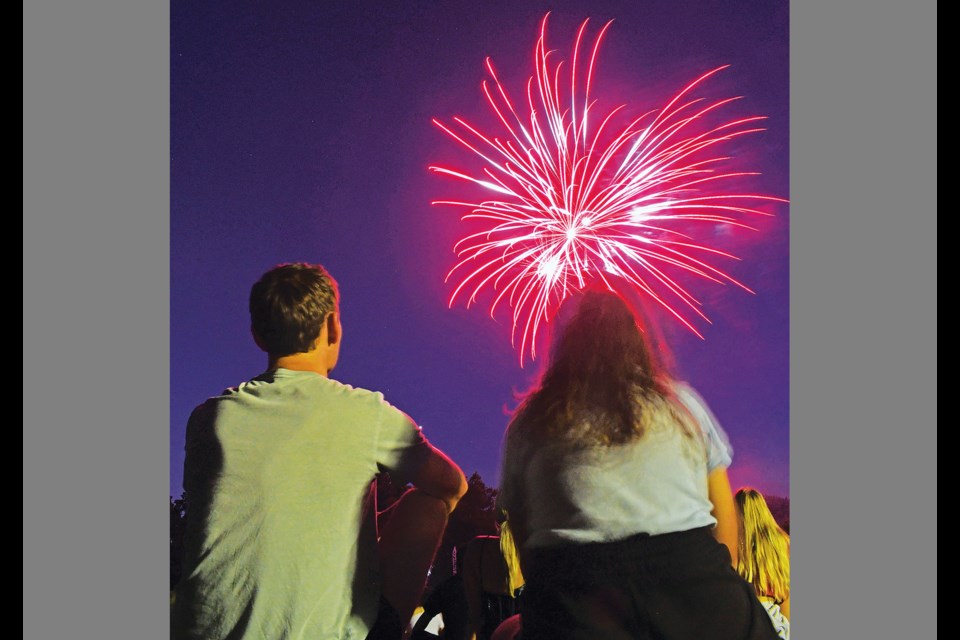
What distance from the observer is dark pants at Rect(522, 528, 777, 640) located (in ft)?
7.43

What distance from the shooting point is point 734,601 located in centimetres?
230

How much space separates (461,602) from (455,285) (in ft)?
4.31

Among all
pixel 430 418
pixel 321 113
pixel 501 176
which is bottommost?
pixel 430 418

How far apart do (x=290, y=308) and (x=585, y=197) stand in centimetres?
133

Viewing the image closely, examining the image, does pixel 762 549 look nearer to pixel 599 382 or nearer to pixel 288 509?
pixel 599 382

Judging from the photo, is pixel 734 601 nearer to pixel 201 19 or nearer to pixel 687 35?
pixel 687 35

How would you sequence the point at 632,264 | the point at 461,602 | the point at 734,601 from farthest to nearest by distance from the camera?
the point at 632,264
the point at 461,602
the point at 734,601

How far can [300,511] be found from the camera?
278cm

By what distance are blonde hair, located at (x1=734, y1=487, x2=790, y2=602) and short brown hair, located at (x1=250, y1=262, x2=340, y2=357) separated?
6.06 ft

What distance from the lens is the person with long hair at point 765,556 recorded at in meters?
3.25

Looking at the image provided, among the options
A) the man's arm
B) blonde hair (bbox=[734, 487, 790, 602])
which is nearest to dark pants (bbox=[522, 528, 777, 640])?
the man's arm

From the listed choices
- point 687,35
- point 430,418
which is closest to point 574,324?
point 430,418

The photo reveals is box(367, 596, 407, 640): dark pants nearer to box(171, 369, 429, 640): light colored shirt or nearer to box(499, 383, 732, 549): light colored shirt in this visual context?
box(171, 369, 429, 640): light colored shirt

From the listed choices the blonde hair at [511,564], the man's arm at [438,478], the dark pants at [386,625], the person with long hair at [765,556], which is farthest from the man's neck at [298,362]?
the person with long hair at [765,556]
